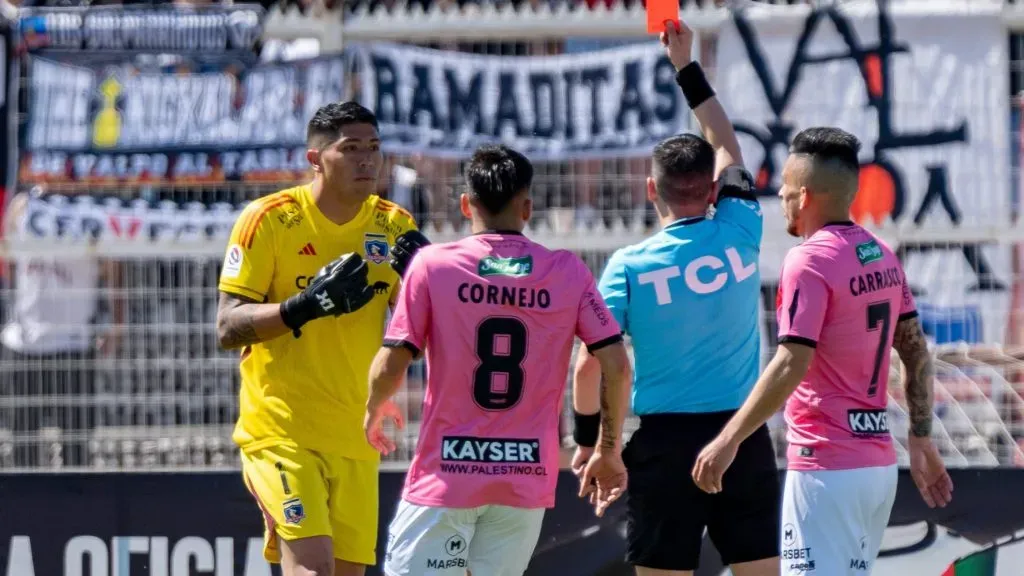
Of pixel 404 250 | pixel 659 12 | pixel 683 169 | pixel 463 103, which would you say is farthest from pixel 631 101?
pixel 404 250

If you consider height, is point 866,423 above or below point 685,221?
below

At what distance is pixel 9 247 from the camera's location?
800 centimetres

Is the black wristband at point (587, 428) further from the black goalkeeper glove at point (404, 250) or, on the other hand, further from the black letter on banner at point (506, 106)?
the black letter on banner at point (506, 106)

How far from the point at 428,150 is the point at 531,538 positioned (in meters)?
3.32

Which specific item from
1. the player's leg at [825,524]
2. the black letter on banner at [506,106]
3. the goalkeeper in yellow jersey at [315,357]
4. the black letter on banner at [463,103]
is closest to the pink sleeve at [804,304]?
the player's leg at [825,524]

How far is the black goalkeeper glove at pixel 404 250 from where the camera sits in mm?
5840

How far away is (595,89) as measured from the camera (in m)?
8.13

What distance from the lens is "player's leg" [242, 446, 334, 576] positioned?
583 cm

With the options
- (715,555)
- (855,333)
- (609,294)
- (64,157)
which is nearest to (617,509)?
(715,555)

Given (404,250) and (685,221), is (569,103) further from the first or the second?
(404,250)

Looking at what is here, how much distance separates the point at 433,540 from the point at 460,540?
0.31 ft

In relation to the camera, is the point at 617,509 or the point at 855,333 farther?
the point at 617,509

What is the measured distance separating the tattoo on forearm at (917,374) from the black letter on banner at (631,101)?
9.19 feet

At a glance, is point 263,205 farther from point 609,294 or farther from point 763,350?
point 763,350
